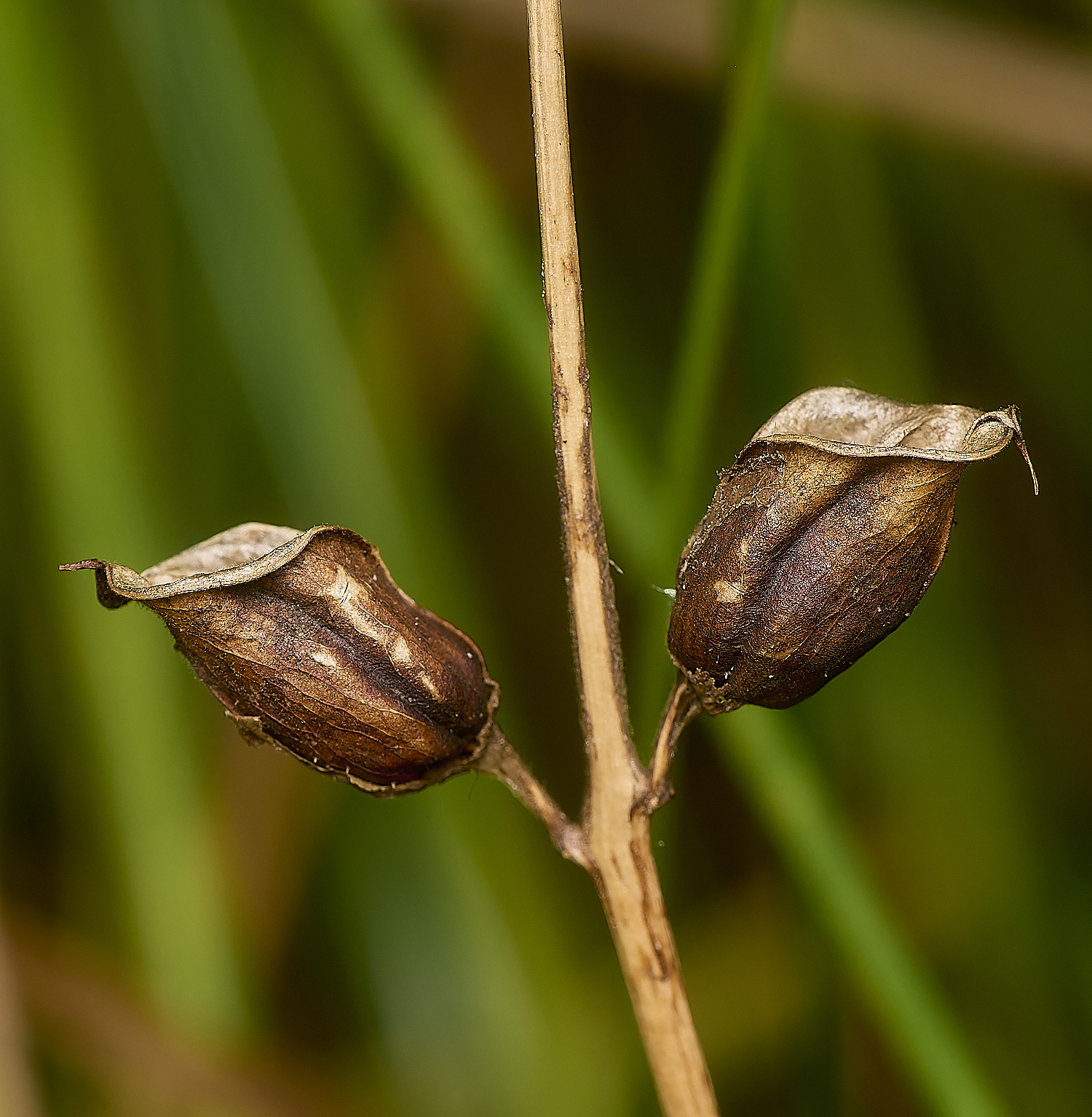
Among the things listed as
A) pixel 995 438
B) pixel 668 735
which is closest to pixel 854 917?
pixel 668 735

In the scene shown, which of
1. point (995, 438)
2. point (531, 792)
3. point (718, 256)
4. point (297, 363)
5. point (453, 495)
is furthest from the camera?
point (453, 495)

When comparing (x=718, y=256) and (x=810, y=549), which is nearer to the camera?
(x=810, y=549)

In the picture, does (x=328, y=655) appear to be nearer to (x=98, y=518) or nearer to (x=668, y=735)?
(x=668, y=735)

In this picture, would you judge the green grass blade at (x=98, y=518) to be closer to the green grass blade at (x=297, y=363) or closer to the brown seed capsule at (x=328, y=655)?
the green grass blade at (x=297, y=363)

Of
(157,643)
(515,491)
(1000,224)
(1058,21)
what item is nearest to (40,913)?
(157,643)

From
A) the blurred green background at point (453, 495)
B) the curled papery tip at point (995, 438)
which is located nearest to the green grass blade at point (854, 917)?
the blurred green background at point (453, 495)

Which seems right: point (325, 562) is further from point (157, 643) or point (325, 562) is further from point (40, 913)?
point (40, 913)
